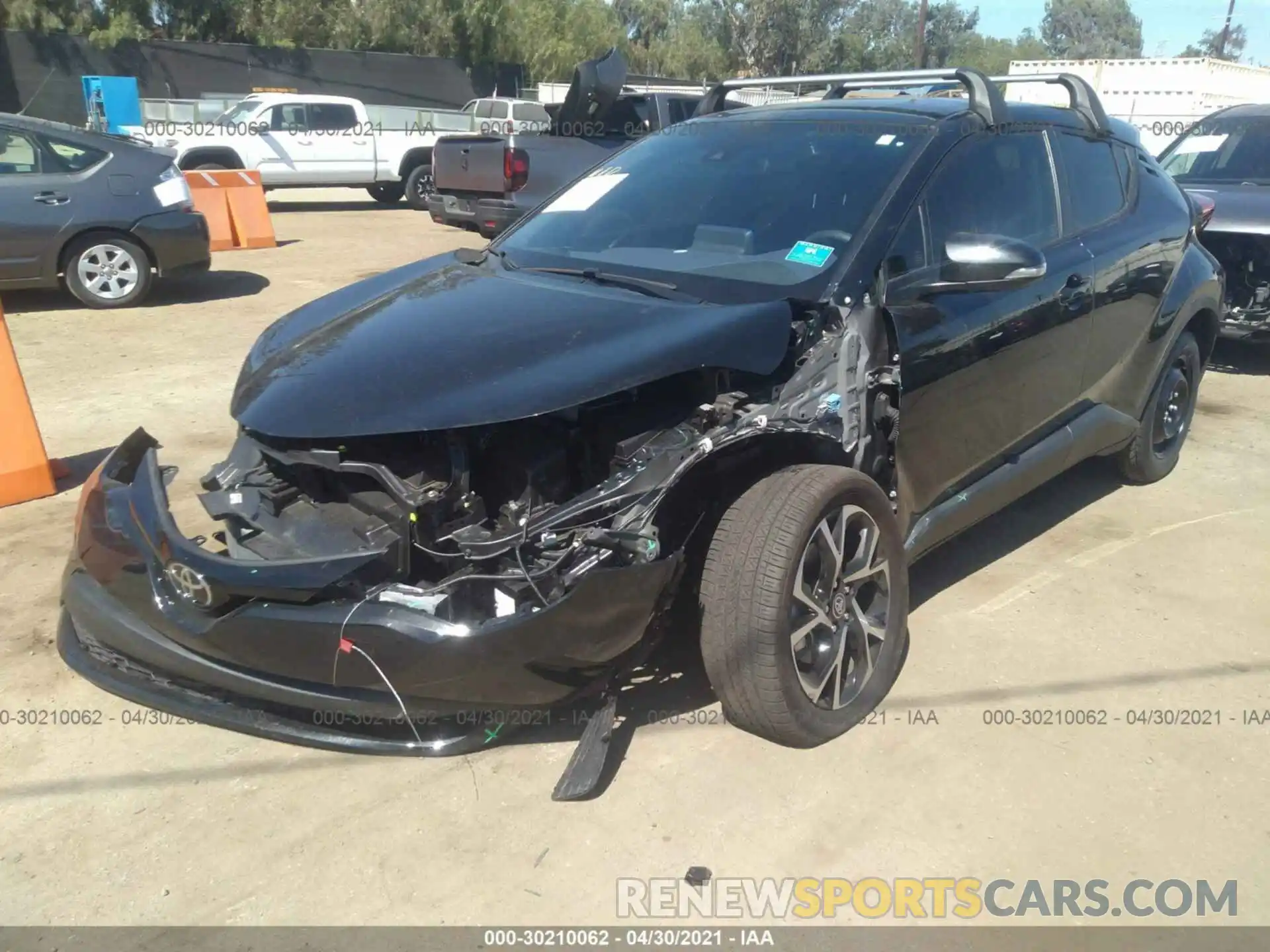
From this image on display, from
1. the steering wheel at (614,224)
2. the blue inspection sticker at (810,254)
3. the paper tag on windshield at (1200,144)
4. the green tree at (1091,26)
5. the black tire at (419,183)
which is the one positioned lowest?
the black tire at (419,183)

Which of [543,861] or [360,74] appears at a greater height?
[360,74]

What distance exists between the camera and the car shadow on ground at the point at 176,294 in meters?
8.99

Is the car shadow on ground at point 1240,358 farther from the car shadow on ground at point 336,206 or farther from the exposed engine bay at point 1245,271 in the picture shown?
the car shadow on ground at point 336,206

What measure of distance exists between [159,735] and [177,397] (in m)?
3.72

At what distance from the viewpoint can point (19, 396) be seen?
4777 mm

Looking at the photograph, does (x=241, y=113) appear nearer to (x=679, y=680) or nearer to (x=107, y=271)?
(x=107, y=271)

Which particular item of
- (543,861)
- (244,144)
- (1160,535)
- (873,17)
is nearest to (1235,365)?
(1160,535)

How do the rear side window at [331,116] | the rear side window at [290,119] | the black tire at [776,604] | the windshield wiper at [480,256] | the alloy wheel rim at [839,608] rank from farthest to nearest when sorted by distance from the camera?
the rear side window at [331,116] < the rear side window at [290,119] < the windshield wiper at [480,256] < the alloy wheel rim at [839,608] < the black tire at [776,604]

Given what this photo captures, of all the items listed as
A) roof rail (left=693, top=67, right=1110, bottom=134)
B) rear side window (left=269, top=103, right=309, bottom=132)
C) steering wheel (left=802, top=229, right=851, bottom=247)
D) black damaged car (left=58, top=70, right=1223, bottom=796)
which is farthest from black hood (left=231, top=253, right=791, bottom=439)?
rear side window (left=269, top=103, right=309, bottom=132)

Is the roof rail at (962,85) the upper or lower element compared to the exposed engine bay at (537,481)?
upper

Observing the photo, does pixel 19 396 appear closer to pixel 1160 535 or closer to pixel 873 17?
pixel 1160 535

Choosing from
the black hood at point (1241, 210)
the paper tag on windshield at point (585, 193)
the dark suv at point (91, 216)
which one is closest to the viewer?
the paper tag on windshield at point (585, 193)

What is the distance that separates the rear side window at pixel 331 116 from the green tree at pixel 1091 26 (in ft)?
312

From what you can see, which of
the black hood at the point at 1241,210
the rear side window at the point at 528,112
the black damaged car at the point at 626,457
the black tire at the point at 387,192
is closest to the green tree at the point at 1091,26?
the rear side window at the point at 528,112
